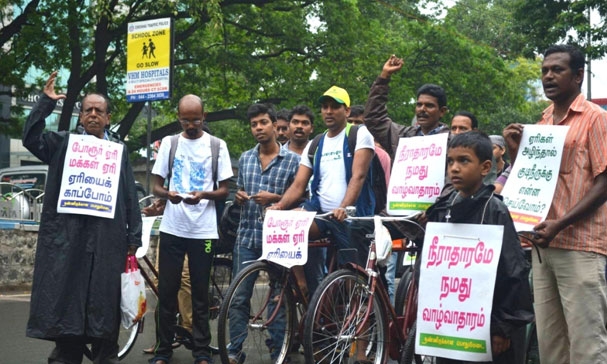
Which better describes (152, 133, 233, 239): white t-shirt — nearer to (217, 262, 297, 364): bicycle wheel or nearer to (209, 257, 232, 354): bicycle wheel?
(217, 262, 297, 364): bicycle wheel

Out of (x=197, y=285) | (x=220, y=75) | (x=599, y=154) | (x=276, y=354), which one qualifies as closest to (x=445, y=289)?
(x=599, y=154)

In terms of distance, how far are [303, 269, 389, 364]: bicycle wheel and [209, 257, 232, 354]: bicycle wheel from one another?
2104 mm

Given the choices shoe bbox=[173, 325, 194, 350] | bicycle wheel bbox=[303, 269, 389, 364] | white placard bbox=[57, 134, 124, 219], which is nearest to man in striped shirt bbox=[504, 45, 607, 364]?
bicycle wheel bbox=[303, 269, 389, 364]

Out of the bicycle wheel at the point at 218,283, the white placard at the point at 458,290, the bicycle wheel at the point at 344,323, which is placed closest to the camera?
the white placard at the point at 458,290

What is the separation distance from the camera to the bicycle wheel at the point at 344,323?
625 centimetres

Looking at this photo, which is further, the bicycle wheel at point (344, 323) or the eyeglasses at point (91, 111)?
the eyeglasses at point (91, 111)

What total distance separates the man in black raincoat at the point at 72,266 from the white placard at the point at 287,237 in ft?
3.25

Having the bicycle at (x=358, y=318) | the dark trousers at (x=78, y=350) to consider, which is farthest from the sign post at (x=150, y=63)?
the bicycle at (x=358, y=318)

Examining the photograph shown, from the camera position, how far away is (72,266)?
6363mm

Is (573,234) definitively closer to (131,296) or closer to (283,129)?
(131,296)

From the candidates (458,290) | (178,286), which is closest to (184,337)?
(178,286)

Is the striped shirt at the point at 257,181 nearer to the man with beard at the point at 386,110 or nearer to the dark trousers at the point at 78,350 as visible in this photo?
the man with beard at the point at 386,110

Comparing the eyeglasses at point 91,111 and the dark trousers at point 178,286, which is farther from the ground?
the eyeglasses at point 91,111

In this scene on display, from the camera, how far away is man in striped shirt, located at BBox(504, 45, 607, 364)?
5.04 m
